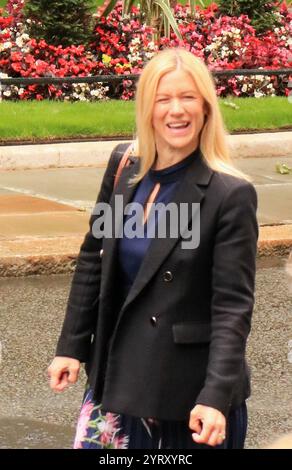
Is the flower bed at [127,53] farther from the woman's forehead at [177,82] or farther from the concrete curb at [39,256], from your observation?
the woman's forehead at [177,82]

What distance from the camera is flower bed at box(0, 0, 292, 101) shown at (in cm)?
1680

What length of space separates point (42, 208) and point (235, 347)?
24.7 feet

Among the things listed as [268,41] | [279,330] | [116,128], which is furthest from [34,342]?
[268,41]

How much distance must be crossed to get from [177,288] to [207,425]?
0.42 meters

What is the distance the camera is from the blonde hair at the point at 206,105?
3.73 meters

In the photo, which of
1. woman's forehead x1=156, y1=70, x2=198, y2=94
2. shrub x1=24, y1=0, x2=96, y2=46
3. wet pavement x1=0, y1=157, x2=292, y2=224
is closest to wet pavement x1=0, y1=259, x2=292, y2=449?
wet pavement x1=0, y1=157, x2=292, y2=224

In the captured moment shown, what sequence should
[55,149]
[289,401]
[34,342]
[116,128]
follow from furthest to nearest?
[116,128]
[55,149]
[34,342]
[289,401]

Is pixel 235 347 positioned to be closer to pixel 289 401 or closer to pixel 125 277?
pixel 125 277

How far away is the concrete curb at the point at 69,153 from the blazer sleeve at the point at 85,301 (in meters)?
8.85

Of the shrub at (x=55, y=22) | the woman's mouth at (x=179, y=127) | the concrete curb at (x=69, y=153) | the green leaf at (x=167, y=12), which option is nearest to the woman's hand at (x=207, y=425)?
the woman's mouth at (x=179, y=127)

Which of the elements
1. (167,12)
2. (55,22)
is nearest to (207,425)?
(167,12)

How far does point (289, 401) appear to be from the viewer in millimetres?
6598

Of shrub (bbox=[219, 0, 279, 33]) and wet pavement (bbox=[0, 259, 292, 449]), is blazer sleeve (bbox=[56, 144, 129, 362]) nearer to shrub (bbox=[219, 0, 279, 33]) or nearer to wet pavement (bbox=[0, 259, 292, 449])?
wet pavement (bbox=[0, 259, 292, 449])

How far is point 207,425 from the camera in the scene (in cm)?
360
